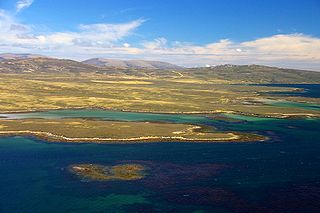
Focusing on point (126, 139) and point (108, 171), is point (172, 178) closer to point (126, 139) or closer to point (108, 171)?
point (108, 171)

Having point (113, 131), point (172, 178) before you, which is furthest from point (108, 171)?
point (113, 131)

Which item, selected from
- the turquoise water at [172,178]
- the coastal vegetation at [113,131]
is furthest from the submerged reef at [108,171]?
the coastal vegetation at [113,131]

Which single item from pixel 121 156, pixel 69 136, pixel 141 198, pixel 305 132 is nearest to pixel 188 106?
pixel 305 132

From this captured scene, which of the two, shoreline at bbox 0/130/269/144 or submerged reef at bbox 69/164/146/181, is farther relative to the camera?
shoreline at bbox 0/130/269/144

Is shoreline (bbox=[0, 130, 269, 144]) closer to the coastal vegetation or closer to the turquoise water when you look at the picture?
the coastal vegetation

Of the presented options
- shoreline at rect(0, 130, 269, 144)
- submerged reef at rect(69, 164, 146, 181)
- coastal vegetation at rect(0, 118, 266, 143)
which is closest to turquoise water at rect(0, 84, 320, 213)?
submerged reef at rect(69, 164, 146, 181)

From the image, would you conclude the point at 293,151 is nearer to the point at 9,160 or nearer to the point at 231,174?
the point at 231,174

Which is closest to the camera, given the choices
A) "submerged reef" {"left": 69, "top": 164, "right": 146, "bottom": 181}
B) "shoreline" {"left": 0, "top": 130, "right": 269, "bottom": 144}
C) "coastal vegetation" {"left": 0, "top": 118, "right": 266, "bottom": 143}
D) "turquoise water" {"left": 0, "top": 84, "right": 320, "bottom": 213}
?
"turquoise water" {"left": 0, "top": 84, "right": 320, "bottom": 213}

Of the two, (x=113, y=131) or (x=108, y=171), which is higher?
(x=113, y=131)
